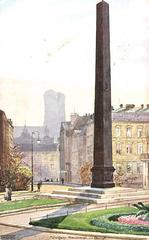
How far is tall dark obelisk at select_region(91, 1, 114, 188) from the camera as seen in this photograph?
79.8ft

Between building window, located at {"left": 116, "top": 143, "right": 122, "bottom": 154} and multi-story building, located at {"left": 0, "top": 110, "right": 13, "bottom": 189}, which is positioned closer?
multi-story building, located at {"left": 0, "top": 110, "right": 13, "bottom": 189}

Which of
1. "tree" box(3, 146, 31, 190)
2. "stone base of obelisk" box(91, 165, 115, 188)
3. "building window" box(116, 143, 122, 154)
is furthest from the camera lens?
"building window" box(116, 143, 122, 154)

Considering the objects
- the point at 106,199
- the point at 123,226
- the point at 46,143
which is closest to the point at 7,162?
the point at 106,199

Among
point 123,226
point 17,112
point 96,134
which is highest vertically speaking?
point 17,112

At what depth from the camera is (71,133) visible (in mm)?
54406

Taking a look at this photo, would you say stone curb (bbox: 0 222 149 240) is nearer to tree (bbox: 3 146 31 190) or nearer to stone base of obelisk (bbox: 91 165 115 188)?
stone base of obelisk (bbox: 91 165 115 188)

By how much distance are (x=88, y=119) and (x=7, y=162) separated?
14354 millimetres

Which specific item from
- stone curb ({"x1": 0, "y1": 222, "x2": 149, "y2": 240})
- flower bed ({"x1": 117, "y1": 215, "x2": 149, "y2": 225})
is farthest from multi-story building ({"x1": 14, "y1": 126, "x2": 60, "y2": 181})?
stone curb ({"x1": 0, "y1": 222, "x2": 149, "y2": 240})

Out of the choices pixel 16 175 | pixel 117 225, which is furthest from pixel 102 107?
pixel 16 175

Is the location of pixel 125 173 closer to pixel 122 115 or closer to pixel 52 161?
pixel 122 115

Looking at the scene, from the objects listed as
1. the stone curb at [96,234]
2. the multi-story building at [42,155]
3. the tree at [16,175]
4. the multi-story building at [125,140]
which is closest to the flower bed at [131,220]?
the stone curb at [96,234]

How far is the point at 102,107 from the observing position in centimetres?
2433

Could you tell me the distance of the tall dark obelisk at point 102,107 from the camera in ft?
79.8

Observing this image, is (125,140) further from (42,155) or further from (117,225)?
(117,225)
